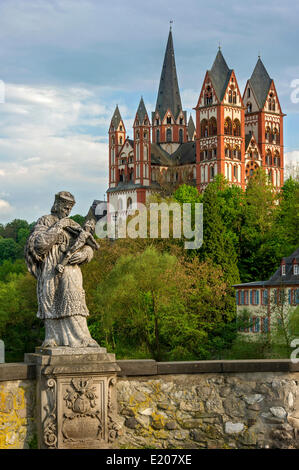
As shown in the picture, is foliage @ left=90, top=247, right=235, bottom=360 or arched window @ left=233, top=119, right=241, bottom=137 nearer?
foliage @ left=90, top=247, right=235, bottom=360

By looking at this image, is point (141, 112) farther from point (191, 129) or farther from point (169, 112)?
point (191, 129)

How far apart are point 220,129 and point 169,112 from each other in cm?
2112

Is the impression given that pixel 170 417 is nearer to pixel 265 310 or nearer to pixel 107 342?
pixel 107 342

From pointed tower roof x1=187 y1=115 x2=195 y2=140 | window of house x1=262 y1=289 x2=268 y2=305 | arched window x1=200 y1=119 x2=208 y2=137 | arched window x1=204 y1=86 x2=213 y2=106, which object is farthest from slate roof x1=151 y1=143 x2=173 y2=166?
window of house x1=262 y1=289 x2=268 y2=305

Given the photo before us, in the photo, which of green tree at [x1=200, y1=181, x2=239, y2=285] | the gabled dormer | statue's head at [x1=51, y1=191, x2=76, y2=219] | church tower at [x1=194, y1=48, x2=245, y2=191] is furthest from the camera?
the gabled dormer

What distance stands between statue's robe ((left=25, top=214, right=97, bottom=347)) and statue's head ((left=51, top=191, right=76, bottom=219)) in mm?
313

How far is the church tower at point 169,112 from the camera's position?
124 metres

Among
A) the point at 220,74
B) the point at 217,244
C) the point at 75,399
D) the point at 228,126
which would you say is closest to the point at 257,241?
the point at 217,244

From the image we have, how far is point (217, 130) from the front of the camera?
345 feet

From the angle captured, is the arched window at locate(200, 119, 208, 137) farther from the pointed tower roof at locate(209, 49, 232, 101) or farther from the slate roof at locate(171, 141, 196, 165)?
the slate roof at locate(171, 141, 196, 165)

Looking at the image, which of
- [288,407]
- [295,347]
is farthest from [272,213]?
[288,407]

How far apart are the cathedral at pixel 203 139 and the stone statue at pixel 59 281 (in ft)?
311

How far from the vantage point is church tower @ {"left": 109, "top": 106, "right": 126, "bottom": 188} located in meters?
116

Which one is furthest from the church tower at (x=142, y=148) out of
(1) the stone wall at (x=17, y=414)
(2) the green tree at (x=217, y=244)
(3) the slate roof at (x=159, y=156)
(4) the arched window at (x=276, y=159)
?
(1) the stone wall at (x=17, y=414)
